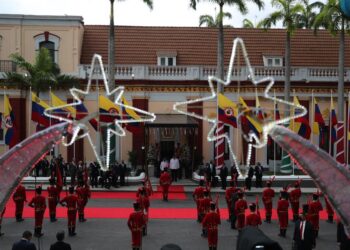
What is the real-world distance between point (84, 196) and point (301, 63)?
21038 millimetres

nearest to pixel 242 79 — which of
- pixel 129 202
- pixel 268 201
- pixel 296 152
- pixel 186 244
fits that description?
pixel 129 202

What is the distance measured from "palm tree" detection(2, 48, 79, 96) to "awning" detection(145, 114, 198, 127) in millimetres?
5331

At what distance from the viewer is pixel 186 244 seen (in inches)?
616

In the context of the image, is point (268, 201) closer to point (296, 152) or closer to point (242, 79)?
point (296, 152)

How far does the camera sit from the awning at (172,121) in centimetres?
2983

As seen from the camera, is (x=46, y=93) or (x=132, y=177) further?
(x=46, y=93)

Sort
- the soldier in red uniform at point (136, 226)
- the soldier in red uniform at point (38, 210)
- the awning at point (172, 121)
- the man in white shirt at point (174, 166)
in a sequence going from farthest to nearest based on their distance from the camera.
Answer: the awning at point (172, 121), the man in white shirt at point (174, 166), the soldier in red uniform at point (38, 210), the soldier in red uniform at point (136, 226)

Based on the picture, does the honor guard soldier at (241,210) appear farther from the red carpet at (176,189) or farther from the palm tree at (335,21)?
the palm tree at (335,21)

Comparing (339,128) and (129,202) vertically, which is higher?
(339,128)

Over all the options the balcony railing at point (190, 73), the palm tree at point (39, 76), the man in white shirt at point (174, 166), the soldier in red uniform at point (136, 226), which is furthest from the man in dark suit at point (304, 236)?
the palm tree at point (39, 76)

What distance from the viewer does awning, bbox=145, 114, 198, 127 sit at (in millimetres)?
29828

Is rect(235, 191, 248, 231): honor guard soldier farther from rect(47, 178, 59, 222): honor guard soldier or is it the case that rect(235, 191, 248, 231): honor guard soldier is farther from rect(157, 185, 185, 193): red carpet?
rect(157, 185, 185, 193): red carpet

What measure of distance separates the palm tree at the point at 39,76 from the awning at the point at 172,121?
5331 mm

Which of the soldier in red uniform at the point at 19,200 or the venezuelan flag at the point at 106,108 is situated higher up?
the venezuelan flag at the point at 106,108
